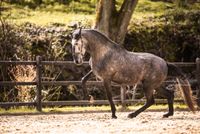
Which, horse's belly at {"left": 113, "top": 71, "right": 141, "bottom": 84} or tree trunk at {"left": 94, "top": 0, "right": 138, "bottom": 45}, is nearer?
horse's belly at {"left": 113, "top": 71, "right": 141, "bottom": 84}

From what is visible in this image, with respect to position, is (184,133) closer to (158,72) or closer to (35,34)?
(158,72)

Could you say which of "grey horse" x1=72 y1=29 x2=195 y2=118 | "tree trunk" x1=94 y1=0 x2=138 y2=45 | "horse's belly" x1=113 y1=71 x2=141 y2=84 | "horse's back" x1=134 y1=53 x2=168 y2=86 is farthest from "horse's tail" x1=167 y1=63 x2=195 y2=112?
"tree trunk" x1=94 y1=0 x2=138 y2=45

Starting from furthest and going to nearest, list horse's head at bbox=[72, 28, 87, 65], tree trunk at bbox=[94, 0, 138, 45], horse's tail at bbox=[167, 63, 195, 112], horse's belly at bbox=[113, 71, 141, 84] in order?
1. tree trunk at bbox=[94, 0, 138, 45]
2. horse's tail at bbox=[167, 63, 195, 112]
3. horse's belly at bbox=[113, 71, 141, 84]
4. horse's head at bbox=[72, 28, 87, 65]

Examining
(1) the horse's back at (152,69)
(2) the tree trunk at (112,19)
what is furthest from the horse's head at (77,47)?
(2) the tree trunk at (112,19)

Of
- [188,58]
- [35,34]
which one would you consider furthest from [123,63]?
[188,58]

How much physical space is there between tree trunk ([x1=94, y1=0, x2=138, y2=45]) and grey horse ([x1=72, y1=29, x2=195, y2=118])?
6.42m

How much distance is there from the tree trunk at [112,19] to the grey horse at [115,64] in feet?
21.1

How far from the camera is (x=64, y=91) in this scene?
2008cm

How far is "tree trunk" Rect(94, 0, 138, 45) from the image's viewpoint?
19.1 meters

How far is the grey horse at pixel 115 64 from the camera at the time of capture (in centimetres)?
1191

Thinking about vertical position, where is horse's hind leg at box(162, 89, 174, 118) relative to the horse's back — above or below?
below

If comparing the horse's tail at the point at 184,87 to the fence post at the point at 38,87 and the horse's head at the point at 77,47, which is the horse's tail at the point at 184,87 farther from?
the fence post at the point at 38,87

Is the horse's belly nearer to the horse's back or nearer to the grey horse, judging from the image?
the grey horse

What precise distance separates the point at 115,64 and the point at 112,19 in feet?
24.0
